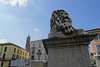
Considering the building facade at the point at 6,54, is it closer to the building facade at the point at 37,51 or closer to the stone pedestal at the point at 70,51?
the building facade at the point at 37,51

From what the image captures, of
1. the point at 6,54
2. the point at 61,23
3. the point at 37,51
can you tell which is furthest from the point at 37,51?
the point at 61,23

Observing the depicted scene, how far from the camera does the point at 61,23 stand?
8.97 ft

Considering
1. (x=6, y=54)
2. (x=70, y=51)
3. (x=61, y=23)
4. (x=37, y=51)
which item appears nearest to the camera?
(x=70, y=51)

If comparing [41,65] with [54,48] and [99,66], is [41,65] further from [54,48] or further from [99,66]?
[99,66]

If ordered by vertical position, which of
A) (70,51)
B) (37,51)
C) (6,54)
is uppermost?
(70,51)

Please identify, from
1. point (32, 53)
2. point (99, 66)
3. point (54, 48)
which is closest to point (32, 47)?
point (32, 53)

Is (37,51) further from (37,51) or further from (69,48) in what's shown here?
(69,48)

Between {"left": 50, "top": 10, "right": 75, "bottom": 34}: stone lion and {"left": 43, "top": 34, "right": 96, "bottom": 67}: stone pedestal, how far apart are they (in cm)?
31

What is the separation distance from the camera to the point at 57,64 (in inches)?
85.7

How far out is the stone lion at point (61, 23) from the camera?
2.35m

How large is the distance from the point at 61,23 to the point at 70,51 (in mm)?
1108

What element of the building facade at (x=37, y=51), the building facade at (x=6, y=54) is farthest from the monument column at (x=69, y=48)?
the building facade at (x=6, y=54)

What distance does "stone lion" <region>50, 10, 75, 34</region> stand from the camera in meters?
2.35

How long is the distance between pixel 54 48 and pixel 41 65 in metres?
6.50
